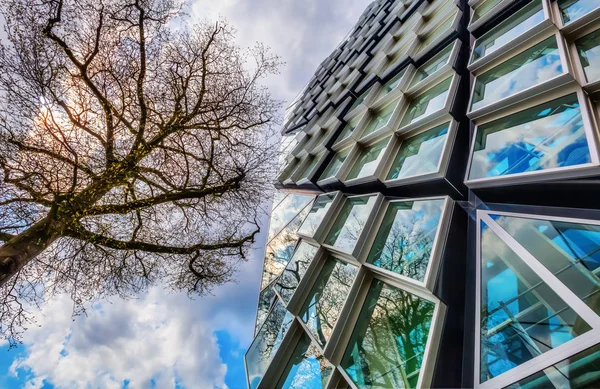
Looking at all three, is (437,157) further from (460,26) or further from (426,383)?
(460,26)

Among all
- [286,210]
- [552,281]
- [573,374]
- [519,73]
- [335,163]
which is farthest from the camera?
[286,210]

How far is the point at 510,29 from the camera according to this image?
5742 millimetres

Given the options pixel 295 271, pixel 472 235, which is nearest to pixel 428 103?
pixel 472 235

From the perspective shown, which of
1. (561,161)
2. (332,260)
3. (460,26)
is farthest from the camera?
(460,26)

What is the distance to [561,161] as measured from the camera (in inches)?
123

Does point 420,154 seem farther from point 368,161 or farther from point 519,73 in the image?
point 519,73

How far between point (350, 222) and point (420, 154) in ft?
7.69

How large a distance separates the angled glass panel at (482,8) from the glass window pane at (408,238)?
246 inches

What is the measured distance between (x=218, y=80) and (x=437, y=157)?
10.2 metres

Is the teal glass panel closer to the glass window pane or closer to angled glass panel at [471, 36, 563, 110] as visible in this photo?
the glass window pane

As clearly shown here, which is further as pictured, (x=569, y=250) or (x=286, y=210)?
(x=286, y=210)

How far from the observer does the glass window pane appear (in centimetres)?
418

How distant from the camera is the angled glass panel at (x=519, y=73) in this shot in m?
4.02

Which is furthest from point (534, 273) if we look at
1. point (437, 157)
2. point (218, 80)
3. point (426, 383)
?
point (218, 80)
